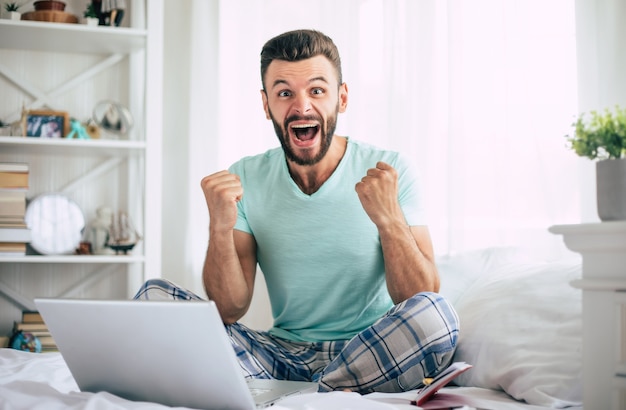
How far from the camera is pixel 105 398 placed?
3.53 feet

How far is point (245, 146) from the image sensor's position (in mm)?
2838

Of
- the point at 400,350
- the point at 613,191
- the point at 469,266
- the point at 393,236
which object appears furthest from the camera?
the point at 469,266

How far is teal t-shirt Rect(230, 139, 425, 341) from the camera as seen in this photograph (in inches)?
71.9

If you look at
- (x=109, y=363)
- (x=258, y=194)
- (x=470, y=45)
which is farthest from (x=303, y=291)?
(x=470, y=45)

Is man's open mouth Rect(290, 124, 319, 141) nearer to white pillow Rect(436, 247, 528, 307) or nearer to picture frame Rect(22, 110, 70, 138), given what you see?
white pillow Rect(436, 247, 528, 307)

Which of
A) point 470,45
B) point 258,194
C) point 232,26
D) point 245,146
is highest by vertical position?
point 232,26

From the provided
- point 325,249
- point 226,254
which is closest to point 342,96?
point 325,249

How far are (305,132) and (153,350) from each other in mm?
920

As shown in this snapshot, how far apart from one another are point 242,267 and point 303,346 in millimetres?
272

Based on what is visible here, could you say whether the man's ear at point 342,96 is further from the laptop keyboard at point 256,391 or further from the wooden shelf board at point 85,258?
the wooden shelf board at point 85,258

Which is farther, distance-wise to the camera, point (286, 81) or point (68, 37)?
point (68, 37)

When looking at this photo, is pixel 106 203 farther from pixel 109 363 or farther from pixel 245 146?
pixel 109 363

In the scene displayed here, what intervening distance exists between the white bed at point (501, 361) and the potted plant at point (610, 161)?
0.38 meters

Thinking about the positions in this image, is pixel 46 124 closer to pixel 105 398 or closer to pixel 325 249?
pixel 325 249
